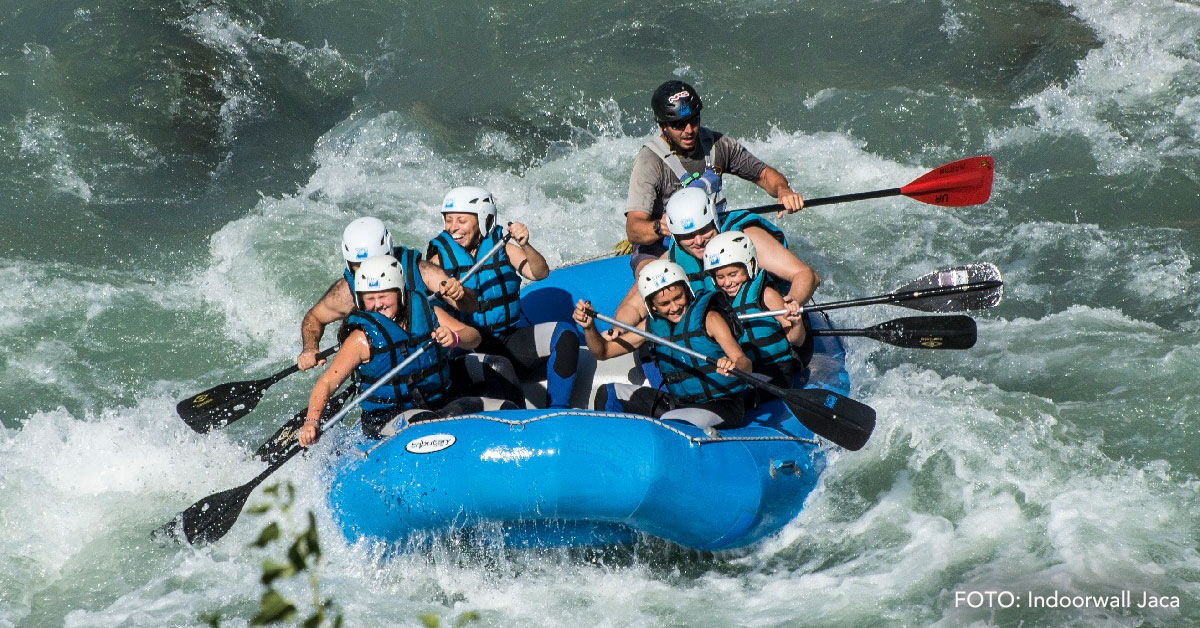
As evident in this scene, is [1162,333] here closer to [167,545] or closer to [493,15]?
[167,545]

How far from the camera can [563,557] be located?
18.9 ft

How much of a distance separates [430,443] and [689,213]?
174 centimetres

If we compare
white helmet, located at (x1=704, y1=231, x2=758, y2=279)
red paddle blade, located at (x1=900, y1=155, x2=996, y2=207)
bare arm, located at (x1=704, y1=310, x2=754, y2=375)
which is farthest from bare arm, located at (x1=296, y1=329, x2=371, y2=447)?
red paddle blade, located at (x1=900, y1=155, x2=996, y2=207)

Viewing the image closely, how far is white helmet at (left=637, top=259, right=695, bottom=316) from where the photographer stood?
556 cm

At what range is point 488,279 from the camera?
6203 millimetres

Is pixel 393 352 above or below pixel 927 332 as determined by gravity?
above

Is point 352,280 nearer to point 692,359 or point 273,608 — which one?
point 692,359

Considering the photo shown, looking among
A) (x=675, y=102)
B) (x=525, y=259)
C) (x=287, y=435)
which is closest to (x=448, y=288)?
(x=525, y=259)

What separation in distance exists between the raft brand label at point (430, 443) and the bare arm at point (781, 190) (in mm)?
2321

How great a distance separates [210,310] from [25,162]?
2682 millimetres

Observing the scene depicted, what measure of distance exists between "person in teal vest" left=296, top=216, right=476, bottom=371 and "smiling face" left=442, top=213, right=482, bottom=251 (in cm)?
19

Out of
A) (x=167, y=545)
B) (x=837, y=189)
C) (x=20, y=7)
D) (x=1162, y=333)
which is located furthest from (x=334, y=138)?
(x=1162, y=333)

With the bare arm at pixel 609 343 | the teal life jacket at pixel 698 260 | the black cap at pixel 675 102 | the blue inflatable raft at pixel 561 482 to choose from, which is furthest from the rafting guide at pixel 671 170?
the blue inflatable raft at pixel 561 482

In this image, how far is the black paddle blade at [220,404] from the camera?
608 cm
